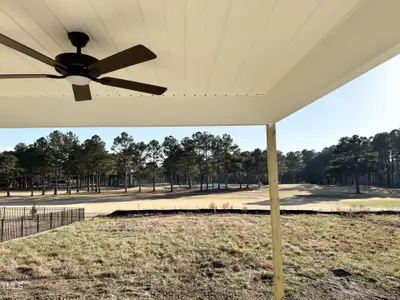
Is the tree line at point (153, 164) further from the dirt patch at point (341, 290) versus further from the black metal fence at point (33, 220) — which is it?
the dirt patch at point (341, 290)

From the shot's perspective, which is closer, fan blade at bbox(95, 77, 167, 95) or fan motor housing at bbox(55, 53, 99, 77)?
fan motor housing at bbox(55, 53, 99, 77)

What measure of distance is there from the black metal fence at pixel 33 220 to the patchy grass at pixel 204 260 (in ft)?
1.53

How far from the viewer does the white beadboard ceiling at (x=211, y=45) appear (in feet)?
3.05

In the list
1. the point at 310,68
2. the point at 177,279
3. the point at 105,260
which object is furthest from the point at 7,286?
the point at 310,68

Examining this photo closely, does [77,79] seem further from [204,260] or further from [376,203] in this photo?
[376,203]

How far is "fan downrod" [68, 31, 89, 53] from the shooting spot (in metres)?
1.09

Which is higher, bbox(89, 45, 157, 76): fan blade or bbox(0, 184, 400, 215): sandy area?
bbox(89, 45, 157, 76): fan blade

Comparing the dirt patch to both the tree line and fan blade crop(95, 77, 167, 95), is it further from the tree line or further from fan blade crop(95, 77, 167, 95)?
the tree line

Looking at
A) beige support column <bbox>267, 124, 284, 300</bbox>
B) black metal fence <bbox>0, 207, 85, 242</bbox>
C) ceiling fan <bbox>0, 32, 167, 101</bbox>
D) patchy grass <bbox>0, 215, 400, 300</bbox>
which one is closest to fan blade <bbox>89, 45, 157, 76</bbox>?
ceiling fan <bbox>0, 32, 167, 101</bbox>

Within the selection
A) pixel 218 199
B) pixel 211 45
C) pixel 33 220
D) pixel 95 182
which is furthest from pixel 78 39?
pixel 95 182

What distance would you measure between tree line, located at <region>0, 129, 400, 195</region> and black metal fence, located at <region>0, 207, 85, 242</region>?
324 centimetres

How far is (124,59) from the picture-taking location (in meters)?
1.03

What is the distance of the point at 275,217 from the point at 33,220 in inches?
237

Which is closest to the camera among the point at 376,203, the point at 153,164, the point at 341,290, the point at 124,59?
the point at 124,59
